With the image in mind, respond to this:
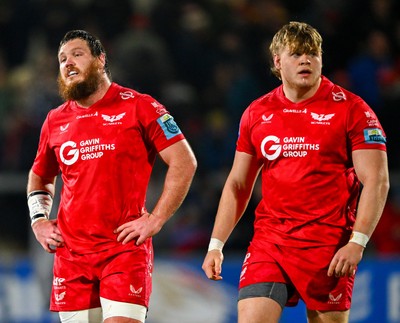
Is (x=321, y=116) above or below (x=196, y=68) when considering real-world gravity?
below

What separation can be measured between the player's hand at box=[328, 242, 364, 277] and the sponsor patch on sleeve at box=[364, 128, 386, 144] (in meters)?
0.65

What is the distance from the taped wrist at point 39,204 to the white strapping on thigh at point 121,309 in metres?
0.86

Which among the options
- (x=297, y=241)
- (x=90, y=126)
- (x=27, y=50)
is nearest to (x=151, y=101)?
(x=90, y=126)

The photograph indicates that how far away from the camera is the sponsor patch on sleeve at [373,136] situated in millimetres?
5543

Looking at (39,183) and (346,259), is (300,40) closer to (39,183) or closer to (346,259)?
(346,259)

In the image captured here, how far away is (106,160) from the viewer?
5832 mm

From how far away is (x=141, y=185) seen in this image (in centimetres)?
592

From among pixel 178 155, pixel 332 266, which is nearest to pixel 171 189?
pixel 178 155

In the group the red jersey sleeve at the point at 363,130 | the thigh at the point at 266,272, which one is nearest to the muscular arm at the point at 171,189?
the thigh at the point at 266,272

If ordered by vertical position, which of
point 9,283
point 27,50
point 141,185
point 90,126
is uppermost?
point 27,50

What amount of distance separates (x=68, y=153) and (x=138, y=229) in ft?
2.33

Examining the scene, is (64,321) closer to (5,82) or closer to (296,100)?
(296,100)

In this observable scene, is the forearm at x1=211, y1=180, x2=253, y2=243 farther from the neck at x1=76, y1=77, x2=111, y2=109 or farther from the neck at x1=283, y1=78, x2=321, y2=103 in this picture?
the neck at x1=76, y1=77, x2=111, y2=109

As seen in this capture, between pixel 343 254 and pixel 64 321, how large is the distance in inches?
73.6
